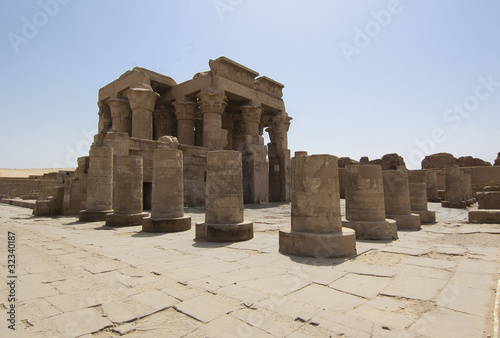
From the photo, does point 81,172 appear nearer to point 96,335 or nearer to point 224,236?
point 224,236

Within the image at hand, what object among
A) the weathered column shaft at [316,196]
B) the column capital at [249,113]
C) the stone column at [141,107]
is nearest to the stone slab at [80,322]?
the weathered column shaft at [316,196]

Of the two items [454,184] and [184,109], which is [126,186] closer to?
[184,109]

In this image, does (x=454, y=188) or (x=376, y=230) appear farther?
(x=454, y=188)

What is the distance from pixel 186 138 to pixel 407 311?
697 inches

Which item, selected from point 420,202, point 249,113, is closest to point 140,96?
point 249,113

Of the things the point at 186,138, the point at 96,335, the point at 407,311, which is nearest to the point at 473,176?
the point at 186,138

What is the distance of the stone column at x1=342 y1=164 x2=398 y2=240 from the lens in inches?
257

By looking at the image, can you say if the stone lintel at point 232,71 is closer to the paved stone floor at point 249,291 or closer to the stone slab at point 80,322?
the paved stone floor at point 249,291

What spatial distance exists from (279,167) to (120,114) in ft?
37.0

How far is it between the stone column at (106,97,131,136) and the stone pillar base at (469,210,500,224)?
743 inches

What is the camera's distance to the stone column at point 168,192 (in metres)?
8.05

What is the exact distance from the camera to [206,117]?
1783 cm

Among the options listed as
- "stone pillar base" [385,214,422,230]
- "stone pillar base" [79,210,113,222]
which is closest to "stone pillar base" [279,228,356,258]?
"stone pillar base" [385,214,422,230]

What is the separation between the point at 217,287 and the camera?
135 inches
